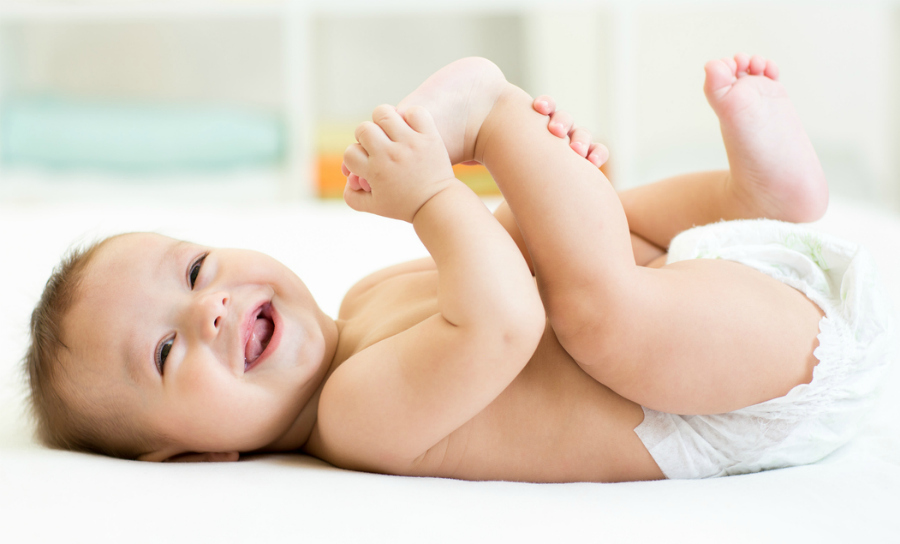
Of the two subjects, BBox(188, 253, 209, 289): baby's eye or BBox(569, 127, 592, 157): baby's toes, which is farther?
BBox(188, 253, 209, 289): baby's eye

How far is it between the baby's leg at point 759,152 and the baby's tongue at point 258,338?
56 centimetres

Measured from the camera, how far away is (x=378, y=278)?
1.04 metres

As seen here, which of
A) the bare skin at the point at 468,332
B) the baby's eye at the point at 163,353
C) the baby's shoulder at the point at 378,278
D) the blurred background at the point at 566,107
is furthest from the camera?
the blurred background at the point at 566,107

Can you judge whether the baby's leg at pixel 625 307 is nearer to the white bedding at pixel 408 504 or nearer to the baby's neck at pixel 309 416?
the white bedding at pixel 408 504

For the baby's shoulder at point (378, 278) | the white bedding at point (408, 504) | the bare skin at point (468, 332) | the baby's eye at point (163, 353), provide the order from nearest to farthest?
the white bedding at point (408, 504) < the bare skin at point (468, 332) < the baby's eye at point (163, 353) < the baby's shoulder at point (378, 278)

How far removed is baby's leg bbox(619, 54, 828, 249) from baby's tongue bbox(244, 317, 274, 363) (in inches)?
21.9

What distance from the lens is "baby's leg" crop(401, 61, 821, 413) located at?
0.65 m

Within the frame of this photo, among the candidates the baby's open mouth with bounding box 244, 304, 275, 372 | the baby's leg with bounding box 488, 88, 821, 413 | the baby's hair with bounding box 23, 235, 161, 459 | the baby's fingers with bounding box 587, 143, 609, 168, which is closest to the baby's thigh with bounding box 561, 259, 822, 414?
the baby's leg with bounding box 488, 88, 821, 413

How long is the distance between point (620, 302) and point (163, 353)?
0.47m

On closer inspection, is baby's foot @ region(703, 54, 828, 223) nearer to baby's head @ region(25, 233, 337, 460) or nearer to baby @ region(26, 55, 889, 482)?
baby @ region(26, 55, 889, 482)

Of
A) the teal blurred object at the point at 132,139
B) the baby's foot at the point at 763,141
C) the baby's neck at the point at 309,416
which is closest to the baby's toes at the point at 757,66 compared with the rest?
the baby's foot at the point at 763,141

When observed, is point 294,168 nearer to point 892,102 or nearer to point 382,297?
point 382,297

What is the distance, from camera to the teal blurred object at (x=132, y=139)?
2.42m

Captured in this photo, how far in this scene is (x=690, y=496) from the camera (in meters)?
0.63
